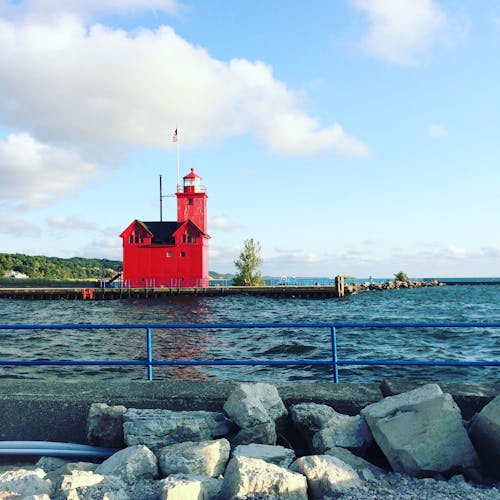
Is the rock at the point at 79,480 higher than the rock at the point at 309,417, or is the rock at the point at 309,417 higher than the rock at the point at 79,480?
the rock at the point at 309,417

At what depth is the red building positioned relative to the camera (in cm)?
5522

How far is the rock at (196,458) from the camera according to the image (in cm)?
414

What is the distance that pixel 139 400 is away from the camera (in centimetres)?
539

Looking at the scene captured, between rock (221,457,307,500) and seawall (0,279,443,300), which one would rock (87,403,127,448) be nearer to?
rock (221,457,307,500)

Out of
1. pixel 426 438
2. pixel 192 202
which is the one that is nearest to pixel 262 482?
pixel 426 438

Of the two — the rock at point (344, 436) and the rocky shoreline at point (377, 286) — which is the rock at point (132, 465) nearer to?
the rock at point (344, 436)

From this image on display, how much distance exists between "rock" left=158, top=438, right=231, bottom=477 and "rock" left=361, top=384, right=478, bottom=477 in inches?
51.1

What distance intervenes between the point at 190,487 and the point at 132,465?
73 cm

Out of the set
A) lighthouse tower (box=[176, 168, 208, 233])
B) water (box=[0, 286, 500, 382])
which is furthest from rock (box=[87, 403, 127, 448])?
lighthouse tower (box=[176, 168, 208, 233])

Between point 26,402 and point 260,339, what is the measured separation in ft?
55.6

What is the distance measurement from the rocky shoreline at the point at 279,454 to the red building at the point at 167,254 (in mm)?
50481

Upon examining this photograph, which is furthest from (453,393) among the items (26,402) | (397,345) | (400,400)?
(397,345)

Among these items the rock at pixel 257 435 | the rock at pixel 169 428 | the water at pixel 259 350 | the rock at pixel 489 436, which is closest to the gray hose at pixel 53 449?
the rock at pixel 169 428

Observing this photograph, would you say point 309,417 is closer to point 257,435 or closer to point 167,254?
point 257,435
